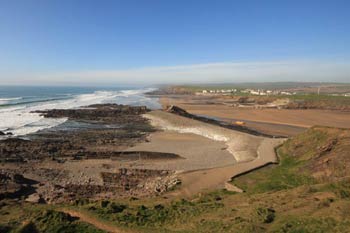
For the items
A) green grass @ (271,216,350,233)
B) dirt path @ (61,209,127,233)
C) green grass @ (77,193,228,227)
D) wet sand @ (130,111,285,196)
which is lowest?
wet sand @ (130,111,285,196)

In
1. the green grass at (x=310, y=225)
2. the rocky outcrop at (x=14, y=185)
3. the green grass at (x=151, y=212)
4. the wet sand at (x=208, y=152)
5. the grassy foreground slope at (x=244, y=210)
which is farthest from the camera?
the wet sand at (x=208, y=152)

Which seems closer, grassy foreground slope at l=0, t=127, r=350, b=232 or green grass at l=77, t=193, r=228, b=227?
grassy foreground slope at l=0, t=127, r=350, b=232

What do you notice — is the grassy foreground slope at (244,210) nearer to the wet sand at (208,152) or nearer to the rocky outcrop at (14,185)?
the wet sand at (208,152)

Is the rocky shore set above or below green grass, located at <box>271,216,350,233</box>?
below

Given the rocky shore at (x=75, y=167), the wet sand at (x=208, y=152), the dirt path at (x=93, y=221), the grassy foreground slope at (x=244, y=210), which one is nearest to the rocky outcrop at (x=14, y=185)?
the rocky shore at (x=75, y=167)

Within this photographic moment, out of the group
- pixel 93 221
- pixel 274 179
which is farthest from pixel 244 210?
pixel 274 179

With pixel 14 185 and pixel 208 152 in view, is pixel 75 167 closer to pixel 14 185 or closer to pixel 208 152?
pixel 14 185

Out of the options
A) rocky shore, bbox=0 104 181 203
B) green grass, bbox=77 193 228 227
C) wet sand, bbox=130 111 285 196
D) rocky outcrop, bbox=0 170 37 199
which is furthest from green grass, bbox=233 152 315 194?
rocky outcrop, bbox=0 170 37 199

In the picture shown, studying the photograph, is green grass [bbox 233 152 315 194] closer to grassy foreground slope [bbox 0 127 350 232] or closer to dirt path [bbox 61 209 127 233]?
grassy foreground slope [bbox 0 127 350 232]

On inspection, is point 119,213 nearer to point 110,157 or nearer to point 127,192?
point 127,192
